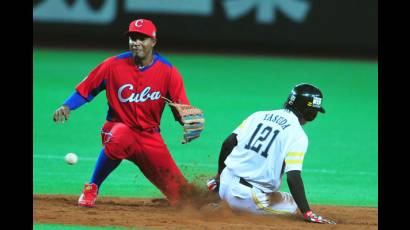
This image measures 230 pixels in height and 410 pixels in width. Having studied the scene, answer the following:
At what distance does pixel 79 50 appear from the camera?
20.8 m

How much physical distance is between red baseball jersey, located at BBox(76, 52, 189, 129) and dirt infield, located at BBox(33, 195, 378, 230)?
840 mm

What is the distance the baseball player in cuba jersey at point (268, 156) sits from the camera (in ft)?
25.3

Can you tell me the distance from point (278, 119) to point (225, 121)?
555 centimetres

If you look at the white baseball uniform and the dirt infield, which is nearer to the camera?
the dirt infield

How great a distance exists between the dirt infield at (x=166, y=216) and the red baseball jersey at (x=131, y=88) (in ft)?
2.76

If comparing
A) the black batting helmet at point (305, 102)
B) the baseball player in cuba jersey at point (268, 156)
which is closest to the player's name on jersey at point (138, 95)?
the baseball player in cuba jersey at point (268, 156)

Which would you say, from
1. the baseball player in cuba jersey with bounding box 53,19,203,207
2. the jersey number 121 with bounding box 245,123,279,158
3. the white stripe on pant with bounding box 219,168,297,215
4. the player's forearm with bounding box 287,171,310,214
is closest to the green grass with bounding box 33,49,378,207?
the baseball player in cuba jersey with bounding box 53,19,203,207

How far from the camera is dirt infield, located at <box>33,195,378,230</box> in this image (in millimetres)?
7414

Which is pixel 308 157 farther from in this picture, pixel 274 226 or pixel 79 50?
pixel 79 50

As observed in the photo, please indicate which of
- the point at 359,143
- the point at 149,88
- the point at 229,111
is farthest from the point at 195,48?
the point at 149,88

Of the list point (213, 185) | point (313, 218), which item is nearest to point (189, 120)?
point (213, 185)

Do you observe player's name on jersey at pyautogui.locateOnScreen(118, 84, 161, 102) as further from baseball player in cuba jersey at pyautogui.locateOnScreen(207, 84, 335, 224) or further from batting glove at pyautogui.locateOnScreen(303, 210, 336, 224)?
batting glove at pyautogui.locateOnScreen(303, 210, 336, 224)

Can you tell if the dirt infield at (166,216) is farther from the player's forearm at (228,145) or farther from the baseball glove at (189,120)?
the baseball glove at (189,120)

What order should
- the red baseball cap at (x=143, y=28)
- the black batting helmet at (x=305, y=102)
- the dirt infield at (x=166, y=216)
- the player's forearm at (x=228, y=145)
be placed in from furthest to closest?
the red baseball cap at (x=143, y=28) → the player's forearm at (x=228, y=145) → the black batting helmet at (x=305, y=102) → the dirt infield at (x=166, y=216)
